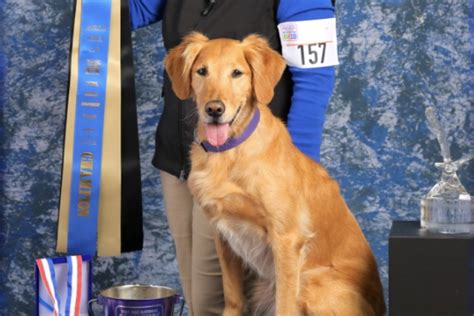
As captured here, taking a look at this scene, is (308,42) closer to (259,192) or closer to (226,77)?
(226,77)

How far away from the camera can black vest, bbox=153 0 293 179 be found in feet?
7.96

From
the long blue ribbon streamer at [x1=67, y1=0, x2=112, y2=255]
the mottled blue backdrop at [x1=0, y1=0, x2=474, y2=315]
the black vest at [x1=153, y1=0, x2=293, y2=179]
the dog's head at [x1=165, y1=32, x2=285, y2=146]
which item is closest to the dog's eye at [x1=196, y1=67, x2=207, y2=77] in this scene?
the dog's head at [x1=165, y1=32, x2=285, y2=146]

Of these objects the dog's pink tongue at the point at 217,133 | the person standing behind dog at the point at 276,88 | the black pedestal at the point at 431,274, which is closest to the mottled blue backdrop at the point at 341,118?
the person standing behind dog at the point at 276,88

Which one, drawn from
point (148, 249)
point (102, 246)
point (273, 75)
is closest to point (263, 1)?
point (273, 75)

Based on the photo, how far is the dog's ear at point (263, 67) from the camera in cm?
216

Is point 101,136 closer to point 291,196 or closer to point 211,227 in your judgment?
point 211,227

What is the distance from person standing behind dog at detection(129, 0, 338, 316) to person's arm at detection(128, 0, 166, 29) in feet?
0.48

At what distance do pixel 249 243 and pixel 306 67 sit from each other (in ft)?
1.72

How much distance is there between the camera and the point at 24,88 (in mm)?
3434

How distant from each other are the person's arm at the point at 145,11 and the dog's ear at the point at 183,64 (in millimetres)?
511

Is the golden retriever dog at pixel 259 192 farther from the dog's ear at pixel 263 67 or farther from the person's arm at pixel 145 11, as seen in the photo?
the person's arm at pixel 145 11

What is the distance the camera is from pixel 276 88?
2461 millimetres

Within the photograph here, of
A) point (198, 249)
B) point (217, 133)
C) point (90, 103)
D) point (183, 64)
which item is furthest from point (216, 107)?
point (90, 103)

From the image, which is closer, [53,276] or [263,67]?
[263,67]
